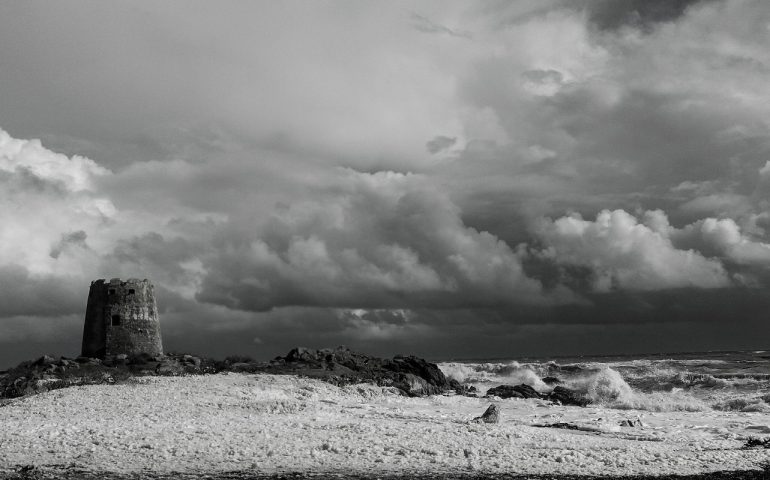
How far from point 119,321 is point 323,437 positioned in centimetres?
2359

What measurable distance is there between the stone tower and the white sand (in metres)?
10.9

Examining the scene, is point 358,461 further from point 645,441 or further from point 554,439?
point 645,441

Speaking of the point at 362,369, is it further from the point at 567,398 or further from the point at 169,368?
the point at 567,398

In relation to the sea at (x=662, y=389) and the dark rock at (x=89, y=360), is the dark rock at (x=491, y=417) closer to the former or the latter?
the sea at (x=662, y=389)

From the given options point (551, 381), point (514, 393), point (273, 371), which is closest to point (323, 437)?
point (273, 371)

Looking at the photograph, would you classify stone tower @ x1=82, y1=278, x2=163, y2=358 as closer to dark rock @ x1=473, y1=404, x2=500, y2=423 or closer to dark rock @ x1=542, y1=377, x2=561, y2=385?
dark rock @ x1=473, y1=404, x2=500, y2=423

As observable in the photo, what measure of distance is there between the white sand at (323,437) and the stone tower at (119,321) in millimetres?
10892

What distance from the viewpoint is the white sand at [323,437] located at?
14.0 m

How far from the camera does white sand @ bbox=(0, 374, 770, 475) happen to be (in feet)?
46.0

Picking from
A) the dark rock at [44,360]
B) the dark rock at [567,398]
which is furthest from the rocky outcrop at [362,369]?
the dark rock at [44,360]

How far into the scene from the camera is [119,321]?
121ft

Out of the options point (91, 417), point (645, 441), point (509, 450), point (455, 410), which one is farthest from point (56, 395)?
point (645, 441)

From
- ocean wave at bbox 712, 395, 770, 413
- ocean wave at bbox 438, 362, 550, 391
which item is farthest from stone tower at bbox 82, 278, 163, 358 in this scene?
ocean wave at bbox 712, 395, 770, 413

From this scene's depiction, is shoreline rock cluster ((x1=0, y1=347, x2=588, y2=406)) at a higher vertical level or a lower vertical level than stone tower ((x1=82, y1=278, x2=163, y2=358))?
lower
